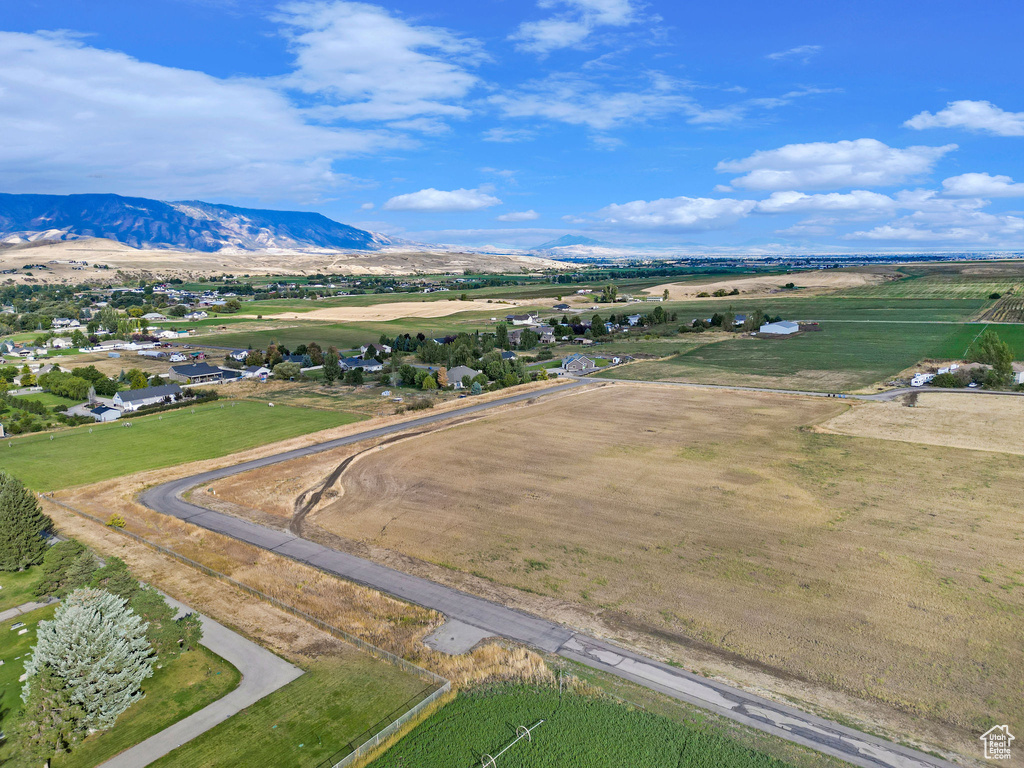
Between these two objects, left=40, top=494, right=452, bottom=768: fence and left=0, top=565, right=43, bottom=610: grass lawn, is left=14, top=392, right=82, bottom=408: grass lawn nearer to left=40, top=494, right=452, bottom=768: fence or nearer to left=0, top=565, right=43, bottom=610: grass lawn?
left=0, top=565, right=43, bottom=610: grass lawn

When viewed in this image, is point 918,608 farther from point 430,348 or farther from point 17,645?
point 430,348

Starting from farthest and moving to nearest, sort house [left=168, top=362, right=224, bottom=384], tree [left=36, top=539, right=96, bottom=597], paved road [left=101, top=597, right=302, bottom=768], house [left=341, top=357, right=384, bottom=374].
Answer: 1. house [left=341, top=357, right=384, bottom=374]
2. house [left=168, top=362, right=224, bottom=384]
3. tree [left=36, top=539, right=96, bottom=597]
4. paved road [left=101, top=597, right=302, bottom=768]

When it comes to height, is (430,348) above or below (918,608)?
above

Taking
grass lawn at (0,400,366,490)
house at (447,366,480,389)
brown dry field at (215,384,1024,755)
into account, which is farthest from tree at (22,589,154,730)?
house at (447,366,480,389)

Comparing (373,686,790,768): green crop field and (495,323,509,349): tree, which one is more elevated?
(495,323,509,349): tree

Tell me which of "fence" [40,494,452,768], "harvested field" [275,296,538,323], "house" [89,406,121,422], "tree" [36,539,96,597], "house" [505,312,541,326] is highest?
"harvested field" [275,296,538,323]

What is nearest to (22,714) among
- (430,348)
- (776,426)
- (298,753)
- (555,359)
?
(298,753)

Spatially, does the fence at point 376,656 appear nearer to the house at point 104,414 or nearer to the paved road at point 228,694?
the paved road at point 228,694

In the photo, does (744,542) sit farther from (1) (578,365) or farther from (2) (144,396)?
(2) (144,396)
